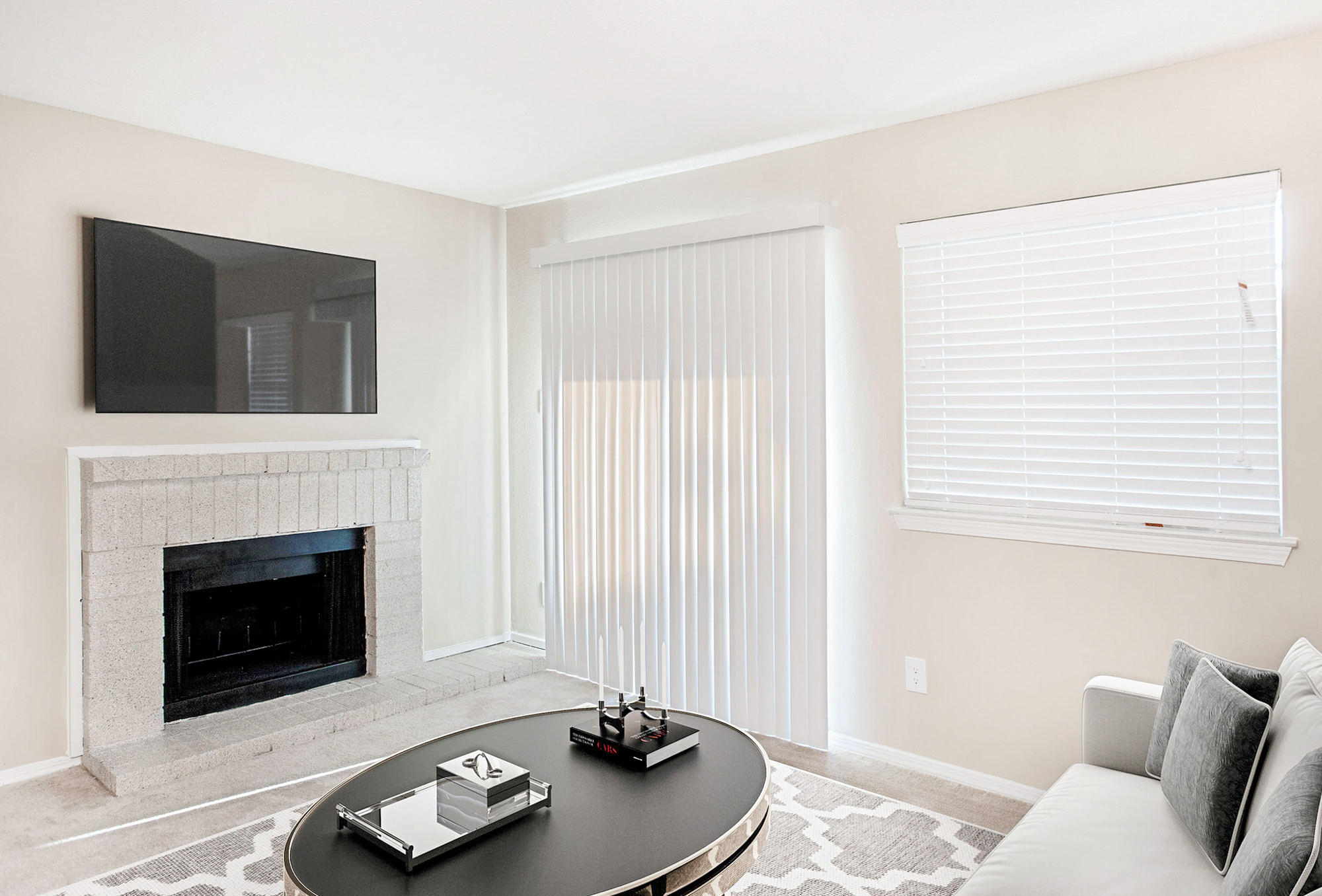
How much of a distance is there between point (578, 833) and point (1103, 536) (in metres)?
2.01

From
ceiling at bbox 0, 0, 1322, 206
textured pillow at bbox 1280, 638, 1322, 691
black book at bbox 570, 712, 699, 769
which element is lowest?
black book at bbox 570, 712, 699, 769

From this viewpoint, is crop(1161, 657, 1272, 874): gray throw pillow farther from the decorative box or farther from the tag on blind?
the decorative box

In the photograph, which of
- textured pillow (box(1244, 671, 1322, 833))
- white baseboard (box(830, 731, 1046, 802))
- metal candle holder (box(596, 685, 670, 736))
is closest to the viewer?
textured pillow (box(1244, 671, 1322, 833))

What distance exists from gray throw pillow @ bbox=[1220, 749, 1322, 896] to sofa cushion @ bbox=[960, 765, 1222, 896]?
0.96 ft

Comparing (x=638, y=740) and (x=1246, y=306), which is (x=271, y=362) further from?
(x=1246, y=306)

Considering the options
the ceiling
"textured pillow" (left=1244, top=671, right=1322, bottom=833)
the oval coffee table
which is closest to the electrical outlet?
the oval coffee table

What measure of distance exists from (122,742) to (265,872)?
1256mm

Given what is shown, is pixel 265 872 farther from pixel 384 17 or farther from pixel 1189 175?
pixel 1189 175

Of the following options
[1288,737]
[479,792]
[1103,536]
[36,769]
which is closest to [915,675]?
[1103,536]

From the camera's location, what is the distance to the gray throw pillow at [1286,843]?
127 centimetres

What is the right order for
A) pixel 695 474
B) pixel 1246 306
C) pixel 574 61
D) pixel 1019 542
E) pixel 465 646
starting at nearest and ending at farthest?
pixel 1246 306, pixel 574 61, pixel 1019 542, pixel 695 474, pixel 465 646

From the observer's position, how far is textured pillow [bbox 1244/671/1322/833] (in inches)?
65.9

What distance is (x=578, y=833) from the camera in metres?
1.89

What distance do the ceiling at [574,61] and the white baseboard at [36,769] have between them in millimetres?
2498
